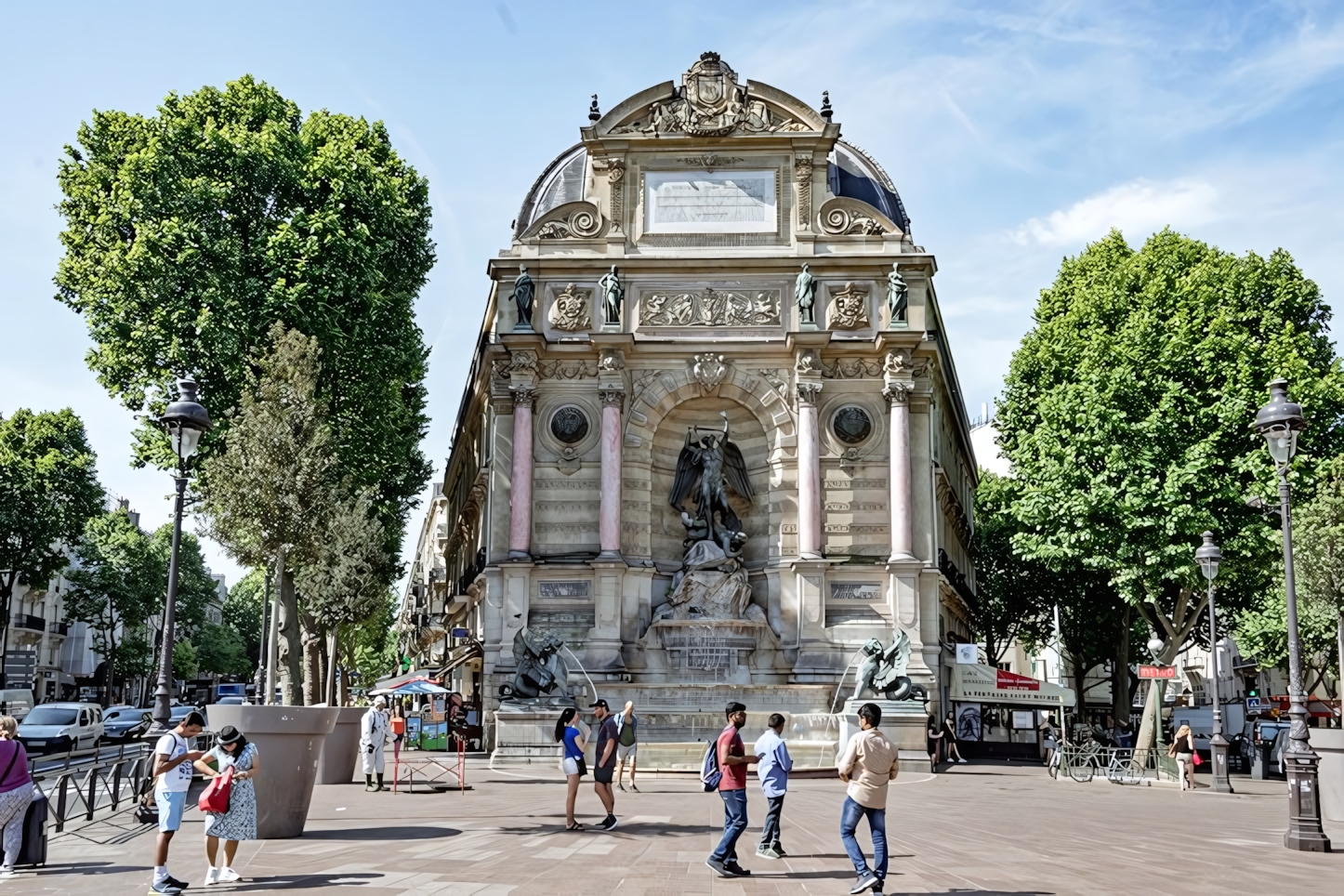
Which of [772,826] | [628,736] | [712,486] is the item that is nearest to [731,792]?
[772,826]

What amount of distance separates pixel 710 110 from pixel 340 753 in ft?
71.2

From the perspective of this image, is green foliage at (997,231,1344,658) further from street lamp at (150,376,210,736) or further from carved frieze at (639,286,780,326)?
street lamp at (150,376,210,736)

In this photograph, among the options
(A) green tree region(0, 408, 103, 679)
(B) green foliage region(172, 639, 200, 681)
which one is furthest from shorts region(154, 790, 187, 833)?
(B) green foliage region(172, 639, 200, 681)

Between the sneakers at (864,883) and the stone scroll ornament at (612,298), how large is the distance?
27.0 m

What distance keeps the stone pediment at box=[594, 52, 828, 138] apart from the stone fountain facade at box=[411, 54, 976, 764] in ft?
0.20

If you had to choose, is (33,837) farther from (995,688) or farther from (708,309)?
(995,688)

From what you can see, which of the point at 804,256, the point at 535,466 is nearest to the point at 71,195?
the point at 535,466

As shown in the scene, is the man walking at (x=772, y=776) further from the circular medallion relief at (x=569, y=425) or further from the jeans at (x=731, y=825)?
the circular medallion relief at (x=569, y=425)

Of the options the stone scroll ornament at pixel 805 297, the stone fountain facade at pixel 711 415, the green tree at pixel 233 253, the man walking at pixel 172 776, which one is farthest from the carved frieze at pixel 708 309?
the man walking at pixel 172 776

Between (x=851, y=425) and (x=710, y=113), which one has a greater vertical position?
(x=710, y=113)

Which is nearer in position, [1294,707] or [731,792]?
[731,792]

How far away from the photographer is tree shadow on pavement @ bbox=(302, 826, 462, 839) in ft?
52.0

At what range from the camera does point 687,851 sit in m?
14.6

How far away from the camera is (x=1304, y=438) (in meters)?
35.5
